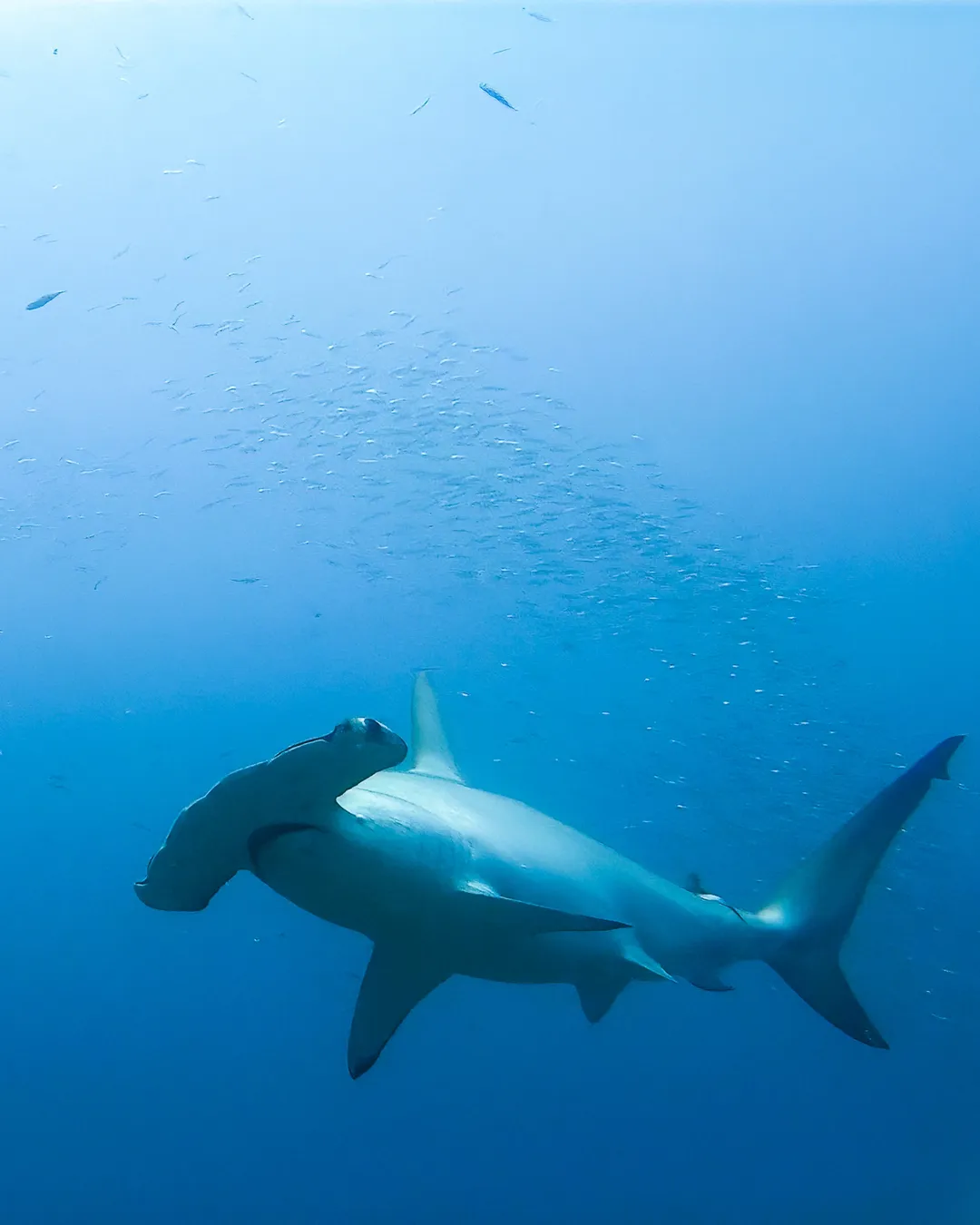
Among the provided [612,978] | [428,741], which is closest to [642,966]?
[612,978]

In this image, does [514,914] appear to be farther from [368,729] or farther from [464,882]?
[368,729]

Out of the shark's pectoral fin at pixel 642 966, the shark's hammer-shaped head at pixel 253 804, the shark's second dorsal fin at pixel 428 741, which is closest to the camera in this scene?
the shark's hammer-shaped head at pixel 253 804

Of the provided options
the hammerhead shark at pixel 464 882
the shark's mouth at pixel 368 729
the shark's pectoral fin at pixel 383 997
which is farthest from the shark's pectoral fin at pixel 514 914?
the shark's mouth at pixel 368 729

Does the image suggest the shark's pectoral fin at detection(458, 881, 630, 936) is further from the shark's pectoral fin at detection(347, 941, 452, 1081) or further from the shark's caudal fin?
the shark's caudal fin

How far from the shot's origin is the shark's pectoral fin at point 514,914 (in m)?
2.35

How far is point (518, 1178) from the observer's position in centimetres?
1418

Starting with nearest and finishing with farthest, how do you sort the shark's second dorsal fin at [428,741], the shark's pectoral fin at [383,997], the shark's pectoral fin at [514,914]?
the shark's pectoral fin at [514,914]
the shark's pectoral fin at [383,997]
the shark's second dorsal fin at [428,741]

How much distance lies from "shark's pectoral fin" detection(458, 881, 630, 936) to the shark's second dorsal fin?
2.78 feet

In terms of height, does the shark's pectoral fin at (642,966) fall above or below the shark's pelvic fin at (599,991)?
above

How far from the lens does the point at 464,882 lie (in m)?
2.36

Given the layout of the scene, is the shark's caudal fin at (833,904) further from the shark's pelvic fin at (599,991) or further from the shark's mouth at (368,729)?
the shark's mouth at (368,729)

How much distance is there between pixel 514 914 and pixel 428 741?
109 centimetres

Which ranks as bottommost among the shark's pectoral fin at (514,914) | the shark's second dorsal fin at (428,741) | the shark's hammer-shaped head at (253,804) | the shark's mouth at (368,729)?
the shark's second dorsal fin at (428,741)

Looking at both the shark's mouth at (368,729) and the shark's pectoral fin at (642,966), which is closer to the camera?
the shark's mouth at (368,729)
